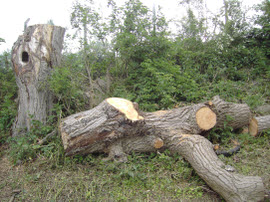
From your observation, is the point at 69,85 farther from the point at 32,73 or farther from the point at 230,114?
the point at 230,114

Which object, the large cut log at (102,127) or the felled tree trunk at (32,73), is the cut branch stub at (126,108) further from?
the felled tree trunk at (32,73)

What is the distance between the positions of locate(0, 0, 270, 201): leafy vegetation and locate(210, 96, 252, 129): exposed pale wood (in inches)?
10.0

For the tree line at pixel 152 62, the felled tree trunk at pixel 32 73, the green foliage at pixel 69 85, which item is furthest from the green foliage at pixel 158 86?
the felled tree trunk at pixel 32 73

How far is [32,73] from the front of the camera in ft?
15.2

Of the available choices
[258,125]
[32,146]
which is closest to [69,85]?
[32,146]

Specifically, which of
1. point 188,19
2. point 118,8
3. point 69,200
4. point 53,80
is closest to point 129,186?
point 69,200

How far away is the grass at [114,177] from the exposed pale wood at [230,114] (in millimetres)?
575

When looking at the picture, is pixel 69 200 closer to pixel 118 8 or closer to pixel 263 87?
pixel 118 8

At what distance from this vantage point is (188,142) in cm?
368

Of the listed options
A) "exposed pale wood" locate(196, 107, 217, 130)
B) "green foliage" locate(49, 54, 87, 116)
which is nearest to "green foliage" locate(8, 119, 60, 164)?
"green foliage" locate(49, 54, 87, 116)

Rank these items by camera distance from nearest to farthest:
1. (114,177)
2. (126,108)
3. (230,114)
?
(114,177) → (126,108) → (230,114)

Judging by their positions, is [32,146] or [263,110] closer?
[32,146]

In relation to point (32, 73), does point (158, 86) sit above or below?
below

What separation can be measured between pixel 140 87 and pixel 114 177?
273 cm
